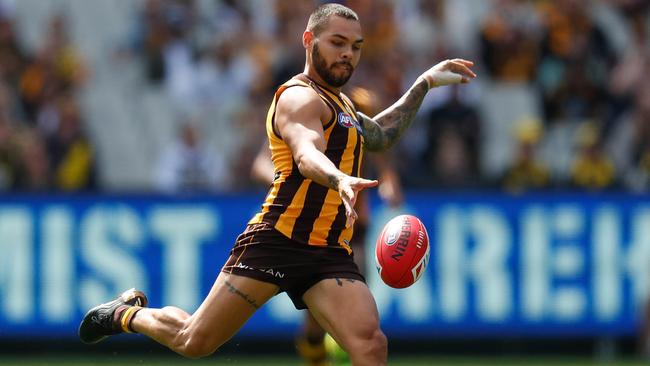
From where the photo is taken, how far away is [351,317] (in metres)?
7.55

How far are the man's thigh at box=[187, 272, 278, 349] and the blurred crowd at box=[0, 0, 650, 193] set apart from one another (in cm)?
775

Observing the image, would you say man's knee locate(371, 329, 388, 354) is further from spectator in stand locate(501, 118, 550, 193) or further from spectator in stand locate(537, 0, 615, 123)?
spectator in stand locate(537, 0, 615, 123)

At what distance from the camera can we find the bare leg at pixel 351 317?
24.5 feet

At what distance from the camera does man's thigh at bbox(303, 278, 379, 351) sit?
751 centimetres

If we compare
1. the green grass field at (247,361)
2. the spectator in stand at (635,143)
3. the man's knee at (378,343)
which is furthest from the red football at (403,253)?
the spectator in stand at (635,143)

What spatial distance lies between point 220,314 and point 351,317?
2.81 ft

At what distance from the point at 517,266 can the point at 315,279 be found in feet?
24.5

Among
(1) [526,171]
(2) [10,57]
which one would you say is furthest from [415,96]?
(2) [10,57]

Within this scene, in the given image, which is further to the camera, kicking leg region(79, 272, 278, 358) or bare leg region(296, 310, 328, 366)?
bare leg region(296, 310, 328, 366)

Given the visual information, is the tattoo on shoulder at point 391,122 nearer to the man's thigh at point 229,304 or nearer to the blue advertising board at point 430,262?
the man's thigh at point 229,304

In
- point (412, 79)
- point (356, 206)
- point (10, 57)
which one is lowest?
point (356, 206)

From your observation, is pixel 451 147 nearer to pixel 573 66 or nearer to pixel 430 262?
pixel 430 262

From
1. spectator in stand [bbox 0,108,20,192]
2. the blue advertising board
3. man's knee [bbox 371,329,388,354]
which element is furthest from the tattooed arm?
spectator in stand [bbox 0,108,20,192]

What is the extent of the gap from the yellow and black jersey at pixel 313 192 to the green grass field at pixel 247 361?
6.00m
